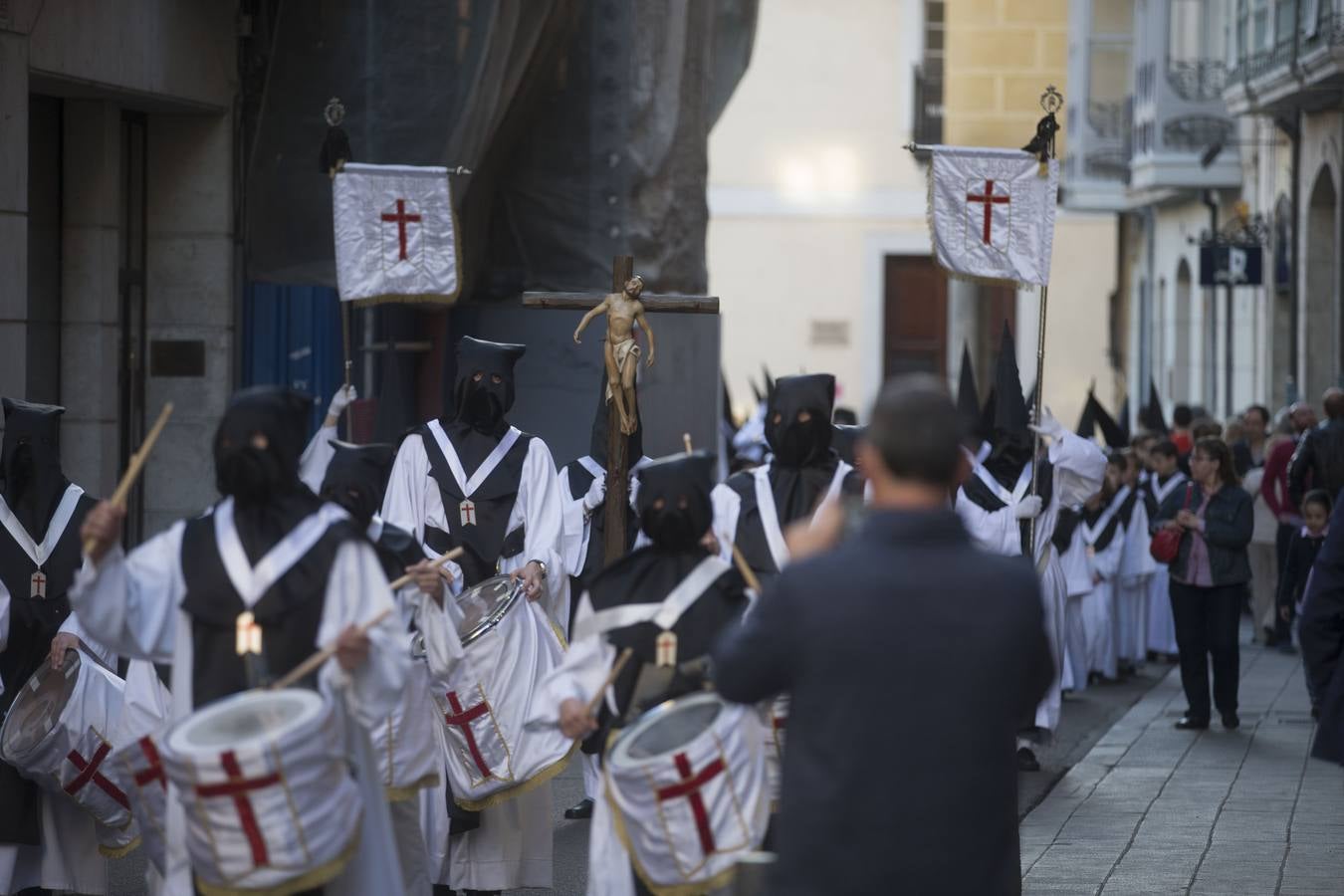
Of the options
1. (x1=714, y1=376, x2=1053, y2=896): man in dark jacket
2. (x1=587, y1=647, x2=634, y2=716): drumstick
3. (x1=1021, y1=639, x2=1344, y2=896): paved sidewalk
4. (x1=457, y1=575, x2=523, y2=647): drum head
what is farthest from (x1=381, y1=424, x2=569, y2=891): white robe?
(x1=714, y1=376, x2=1053, y2=896): man in dark jacket

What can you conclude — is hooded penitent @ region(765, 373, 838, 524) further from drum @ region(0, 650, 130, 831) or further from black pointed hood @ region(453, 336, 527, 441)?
drum @ region(0, 650, 130, 831)

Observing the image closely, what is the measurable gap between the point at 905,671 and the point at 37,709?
4.55 meters

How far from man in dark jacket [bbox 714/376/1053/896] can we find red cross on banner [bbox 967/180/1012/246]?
6357mm

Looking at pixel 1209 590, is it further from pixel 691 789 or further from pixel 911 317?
pixel 911 317

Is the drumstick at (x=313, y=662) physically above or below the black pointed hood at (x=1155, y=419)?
below

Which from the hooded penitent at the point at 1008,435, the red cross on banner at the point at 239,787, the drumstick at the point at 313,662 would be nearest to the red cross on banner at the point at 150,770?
the drumstick at the point at 313,662

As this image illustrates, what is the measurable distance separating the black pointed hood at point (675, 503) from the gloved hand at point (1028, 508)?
4937 millimetres

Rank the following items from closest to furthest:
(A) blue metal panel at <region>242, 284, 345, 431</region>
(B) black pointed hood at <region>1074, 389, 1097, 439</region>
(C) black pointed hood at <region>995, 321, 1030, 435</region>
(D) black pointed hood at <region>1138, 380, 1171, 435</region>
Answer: (C) black pointed hood at <region>995, 321, 1030, 435</region> < (A) blue metal panel at <region>242, 284, 345, 431</region> < (B) black pointed hood at <region>1074, 389, 1097, 439</region> < (D) black pointed hood at <region>1138, 380, 1171, 435</region>

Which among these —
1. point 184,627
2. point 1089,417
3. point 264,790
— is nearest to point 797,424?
point 184,627

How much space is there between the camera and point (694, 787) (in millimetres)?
6105

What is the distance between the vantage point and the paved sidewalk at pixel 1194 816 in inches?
367

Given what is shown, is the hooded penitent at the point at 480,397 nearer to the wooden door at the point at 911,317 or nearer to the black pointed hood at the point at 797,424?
the black pointed hood at the point at 797,424

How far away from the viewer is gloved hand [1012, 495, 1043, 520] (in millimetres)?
11336

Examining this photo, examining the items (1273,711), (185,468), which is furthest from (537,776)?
(1273,711)
